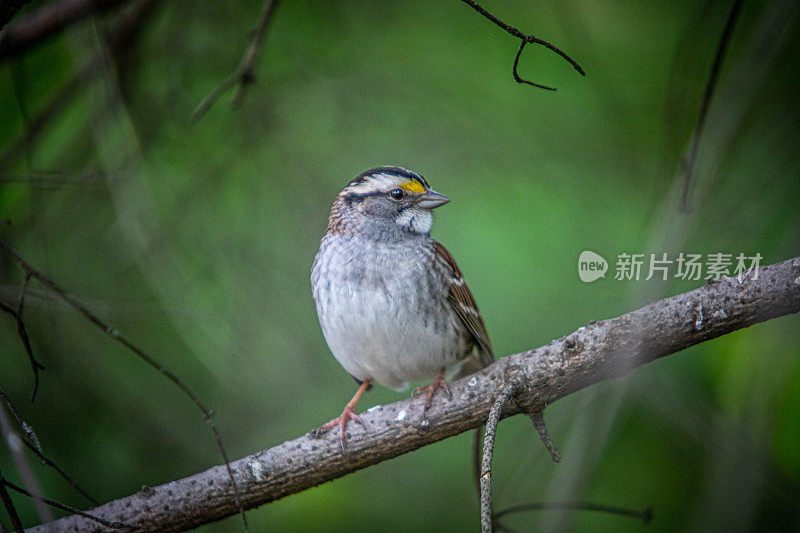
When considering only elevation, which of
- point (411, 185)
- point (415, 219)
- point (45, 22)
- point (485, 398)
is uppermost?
point (45, 22)

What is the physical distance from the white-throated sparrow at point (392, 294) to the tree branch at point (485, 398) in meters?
0.14

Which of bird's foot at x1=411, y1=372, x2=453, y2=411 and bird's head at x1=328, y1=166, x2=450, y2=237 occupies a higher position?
bird's head at x1=328, y1=166, x2=450, y2=237

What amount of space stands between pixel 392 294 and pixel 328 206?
1582 millimetres

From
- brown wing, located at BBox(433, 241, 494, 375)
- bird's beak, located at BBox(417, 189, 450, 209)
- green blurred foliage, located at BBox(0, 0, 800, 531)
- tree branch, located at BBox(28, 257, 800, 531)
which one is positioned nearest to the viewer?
tree branch, located at BBox(28, 257, 800, 531)

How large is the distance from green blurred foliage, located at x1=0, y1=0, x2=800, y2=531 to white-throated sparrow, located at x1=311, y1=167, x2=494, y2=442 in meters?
0.57

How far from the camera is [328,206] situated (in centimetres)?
446

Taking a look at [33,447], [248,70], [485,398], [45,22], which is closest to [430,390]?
[485,398]

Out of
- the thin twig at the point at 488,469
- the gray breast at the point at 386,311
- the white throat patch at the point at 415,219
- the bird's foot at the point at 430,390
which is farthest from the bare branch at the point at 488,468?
the white throat patch at the point at 415,219

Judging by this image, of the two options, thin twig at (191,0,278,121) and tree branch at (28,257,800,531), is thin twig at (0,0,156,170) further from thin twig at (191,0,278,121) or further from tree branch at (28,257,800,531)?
tree branch at (28,257,800,531)

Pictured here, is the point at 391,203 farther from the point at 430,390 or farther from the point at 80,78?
the point at 80,78

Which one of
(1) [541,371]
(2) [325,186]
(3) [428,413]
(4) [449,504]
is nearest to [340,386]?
(4) [449,504]

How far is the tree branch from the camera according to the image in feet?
7.72

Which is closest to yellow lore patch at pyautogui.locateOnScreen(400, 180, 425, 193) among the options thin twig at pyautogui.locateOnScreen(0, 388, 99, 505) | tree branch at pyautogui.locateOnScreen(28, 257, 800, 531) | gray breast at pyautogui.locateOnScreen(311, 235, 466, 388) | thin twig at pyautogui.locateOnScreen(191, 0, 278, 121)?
gray breast at pyautogui.locateOnScreen(311, 235, 466, 388)

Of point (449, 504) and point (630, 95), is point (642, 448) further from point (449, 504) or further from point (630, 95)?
point (630, 95)
